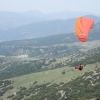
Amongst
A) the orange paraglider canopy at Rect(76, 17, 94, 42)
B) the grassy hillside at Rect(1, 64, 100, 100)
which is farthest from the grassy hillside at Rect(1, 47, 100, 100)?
the orange paraglider canopy at Rect(76, 17, 94, 42)

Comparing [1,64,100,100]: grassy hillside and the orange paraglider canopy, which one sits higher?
the orange paraglider canopy

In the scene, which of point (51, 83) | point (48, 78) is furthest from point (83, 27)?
point (48, 78)

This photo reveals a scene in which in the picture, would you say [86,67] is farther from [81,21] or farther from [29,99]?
[81,21]

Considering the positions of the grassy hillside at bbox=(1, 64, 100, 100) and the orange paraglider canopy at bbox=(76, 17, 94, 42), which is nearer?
the orange paraglider canopy at bbox=(76, 17, 94, 42)

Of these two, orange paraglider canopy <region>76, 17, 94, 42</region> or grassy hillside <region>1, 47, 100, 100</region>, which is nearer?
orange paraglider canopy <region>76, 17, 94, 42</region>

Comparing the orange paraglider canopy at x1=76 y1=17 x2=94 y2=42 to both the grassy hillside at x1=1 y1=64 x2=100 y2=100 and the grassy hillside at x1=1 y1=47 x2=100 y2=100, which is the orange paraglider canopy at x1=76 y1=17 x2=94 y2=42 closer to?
the grassy hillside at x1=1 y1=47 x2=100 y2=100

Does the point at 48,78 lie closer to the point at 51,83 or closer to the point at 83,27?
the point at 51,83

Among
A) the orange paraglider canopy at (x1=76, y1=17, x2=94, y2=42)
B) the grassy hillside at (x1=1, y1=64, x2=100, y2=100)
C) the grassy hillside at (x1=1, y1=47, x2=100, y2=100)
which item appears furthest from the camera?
the grassy hillside at (x1=1, y1=64, x2=100, y2=100)

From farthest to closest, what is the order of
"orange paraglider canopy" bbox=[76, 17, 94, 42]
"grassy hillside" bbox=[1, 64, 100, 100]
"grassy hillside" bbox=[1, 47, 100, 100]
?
"grassy hillside" bbox=[1, 64, 100, 100], "grassy hillside" bbox=[1, 47, 100, 100], "orange paraglider canopy" bbox=[76, 17, 94, 42]

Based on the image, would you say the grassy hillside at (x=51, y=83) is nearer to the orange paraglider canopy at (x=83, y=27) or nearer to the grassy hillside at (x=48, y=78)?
the grassy hillside at (x=48, y=78)

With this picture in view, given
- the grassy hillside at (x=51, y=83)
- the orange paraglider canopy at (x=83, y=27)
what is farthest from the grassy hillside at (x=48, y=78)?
the orange paraglider canopy at (x=83, y=27)

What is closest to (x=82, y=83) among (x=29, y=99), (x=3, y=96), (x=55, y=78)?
(x=29, y=99)
